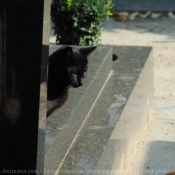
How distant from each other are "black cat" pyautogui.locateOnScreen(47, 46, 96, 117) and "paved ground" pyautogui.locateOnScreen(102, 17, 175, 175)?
3.13ft

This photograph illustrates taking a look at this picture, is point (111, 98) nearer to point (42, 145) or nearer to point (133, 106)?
point (133, 106)

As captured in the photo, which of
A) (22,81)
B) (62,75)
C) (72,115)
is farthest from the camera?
(62,75)

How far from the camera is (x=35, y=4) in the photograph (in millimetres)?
3600

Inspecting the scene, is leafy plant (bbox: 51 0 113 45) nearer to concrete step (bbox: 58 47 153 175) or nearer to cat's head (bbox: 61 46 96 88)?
concrete step (bbox: 58 47 153 175)

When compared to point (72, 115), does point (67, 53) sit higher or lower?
higher

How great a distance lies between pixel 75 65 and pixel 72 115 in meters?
0.52

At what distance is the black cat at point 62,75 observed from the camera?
5.09 m

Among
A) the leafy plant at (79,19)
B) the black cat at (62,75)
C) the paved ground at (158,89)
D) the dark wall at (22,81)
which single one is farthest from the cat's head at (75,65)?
the leafy plant at (79,19)

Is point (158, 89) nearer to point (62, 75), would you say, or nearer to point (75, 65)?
point (75, 65)

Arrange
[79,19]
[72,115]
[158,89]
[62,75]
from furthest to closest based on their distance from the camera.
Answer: [158,89] < [79,19] < [62,75] < [72,115]

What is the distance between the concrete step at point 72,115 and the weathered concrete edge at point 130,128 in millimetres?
312

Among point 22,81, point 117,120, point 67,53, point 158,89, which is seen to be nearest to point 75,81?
point 67,53

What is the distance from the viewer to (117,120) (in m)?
5.42

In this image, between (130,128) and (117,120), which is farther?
(130,128)
